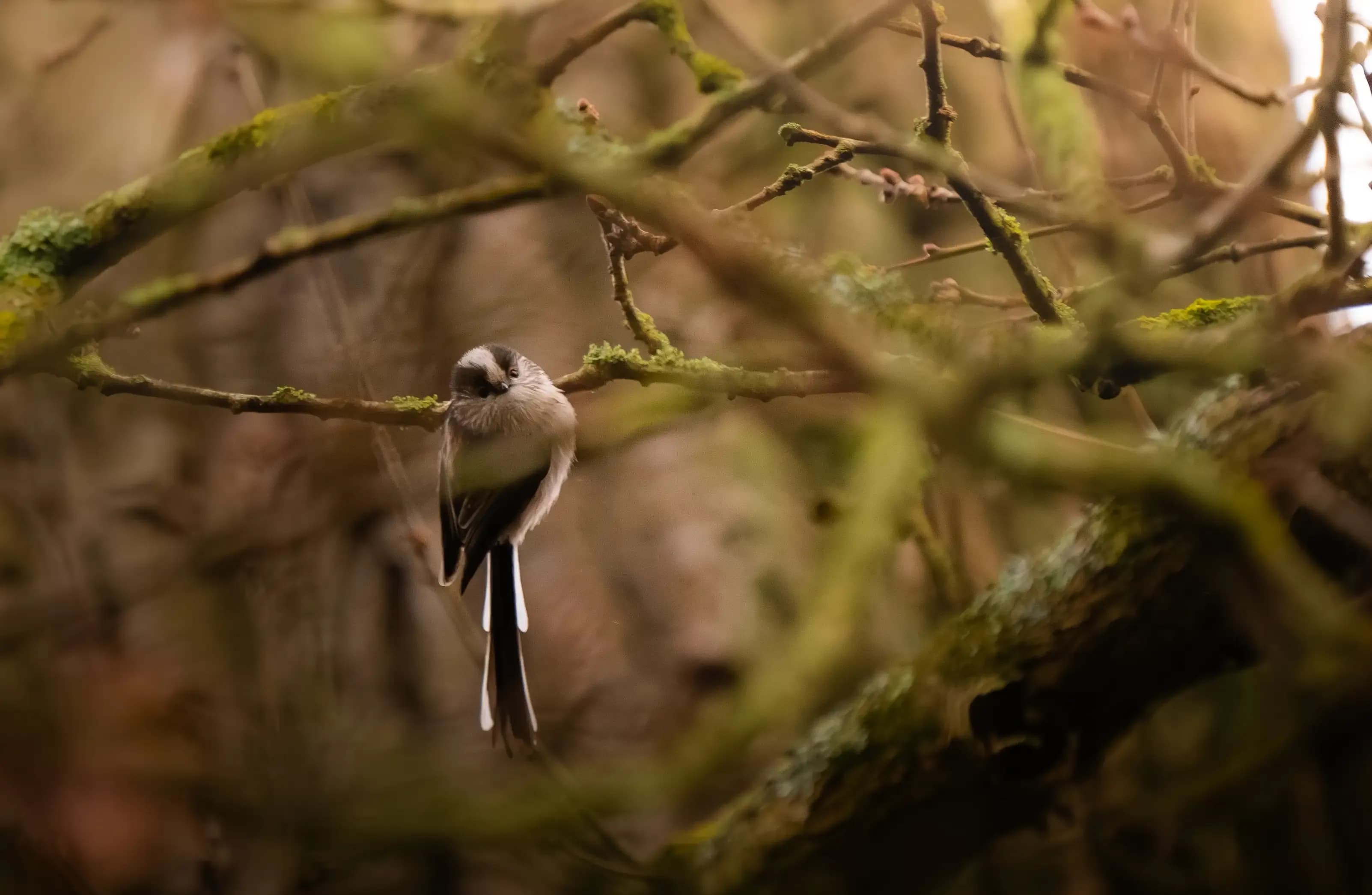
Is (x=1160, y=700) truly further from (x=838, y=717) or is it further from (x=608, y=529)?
(x=608, y=529)

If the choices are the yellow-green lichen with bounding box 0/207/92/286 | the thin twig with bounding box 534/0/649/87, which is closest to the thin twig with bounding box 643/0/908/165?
the thin twig with bounding box 534/0/649/87

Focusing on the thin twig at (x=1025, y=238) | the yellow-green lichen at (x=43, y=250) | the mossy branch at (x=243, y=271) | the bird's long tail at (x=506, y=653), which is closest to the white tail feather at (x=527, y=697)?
the bird's long tail at (x=506, y=653)

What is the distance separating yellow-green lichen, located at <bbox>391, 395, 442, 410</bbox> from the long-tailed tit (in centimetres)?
2

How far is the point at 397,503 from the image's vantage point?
1136mm

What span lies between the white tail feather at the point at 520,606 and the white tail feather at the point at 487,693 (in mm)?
32

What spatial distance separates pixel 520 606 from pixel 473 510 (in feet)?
0.38

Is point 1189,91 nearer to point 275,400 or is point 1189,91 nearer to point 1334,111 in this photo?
point 1334,111

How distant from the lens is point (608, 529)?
115 cm

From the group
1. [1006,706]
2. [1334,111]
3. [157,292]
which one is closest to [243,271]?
[157,292]

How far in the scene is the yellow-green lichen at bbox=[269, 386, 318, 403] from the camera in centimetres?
105

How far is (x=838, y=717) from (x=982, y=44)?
0.58m

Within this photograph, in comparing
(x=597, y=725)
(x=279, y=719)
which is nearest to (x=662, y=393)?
(x=597, y=725)

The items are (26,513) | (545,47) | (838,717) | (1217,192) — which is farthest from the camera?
→ (26,513)

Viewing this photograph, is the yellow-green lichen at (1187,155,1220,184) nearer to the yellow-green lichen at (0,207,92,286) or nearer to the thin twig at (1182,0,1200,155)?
the thin twig at (1182,0,1200,155)
